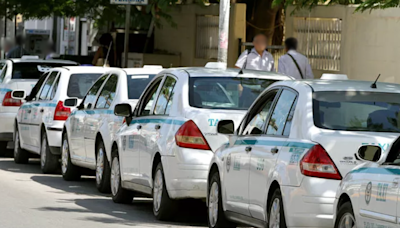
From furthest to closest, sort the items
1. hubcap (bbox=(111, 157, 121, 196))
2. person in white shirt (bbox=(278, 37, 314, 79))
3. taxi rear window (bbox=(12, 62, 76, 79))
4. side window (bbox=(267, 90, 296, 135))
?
1. taxi rear window (bbox=(12, 62, 76, 79))
2. person in white shirt (bbox=(278, 37, 314, 79))
3. hubcap (bbox=(111, 157, 121, 196))
4. side window (bbox=(267, 90, 296, 135))

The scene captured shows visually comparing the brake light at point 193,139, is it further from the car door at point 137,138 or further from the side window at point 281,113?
the side window at point 281,113

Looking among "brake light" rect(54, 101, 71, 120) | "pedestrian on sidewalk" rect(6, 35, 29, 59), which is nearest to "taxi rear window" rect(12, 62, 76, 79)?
"brake light" rect(54, 101, 71, 120)

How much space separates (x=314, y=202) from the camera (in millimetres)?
7898

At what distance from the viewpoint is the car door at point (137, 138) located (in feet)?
38.9

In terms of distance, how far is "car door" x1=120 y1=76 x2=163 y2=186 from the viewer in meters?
11.8

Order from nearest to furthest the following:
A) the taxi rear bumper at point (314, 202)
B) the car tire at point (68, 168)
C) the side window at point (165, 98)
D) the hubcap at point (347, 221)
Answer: the hubcap at point (347, 221), the taxi rear bumper at point (314, 202), the side window at point (165, 98), the car tire at point (68, 168)

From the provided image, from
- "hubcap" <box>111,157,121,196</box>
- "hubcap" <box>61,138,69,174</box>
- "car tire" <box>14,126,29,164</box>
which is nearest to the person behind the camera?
"hubcap" <box>111,157,121,196</box>

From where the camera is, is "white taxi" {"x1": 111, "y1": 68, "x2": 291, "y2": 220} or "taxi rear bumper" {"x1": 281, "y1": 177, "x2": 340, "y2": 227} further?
"white taxi" {"x1": 111, "y1": 68, "x2": 291, "y2": 220}

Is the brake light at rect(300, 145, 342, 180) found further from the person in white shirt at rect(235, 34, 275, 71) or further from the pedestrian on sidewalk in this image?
the pedestrian on sidewalk

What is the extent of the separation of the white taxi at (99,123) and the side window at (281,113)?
15.3 feet

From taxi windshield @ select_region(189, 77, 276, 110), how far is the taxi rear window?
9126mm

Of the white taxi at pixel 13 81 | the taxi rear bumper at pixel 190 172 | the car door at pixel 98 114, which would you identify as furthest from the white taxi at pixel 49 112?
the taxi rear bumper at pixel 190 172

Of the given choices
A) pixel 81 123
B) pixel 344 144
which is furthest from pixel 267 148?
pixel 81 123

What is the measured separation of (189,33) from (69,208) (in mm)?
14326
